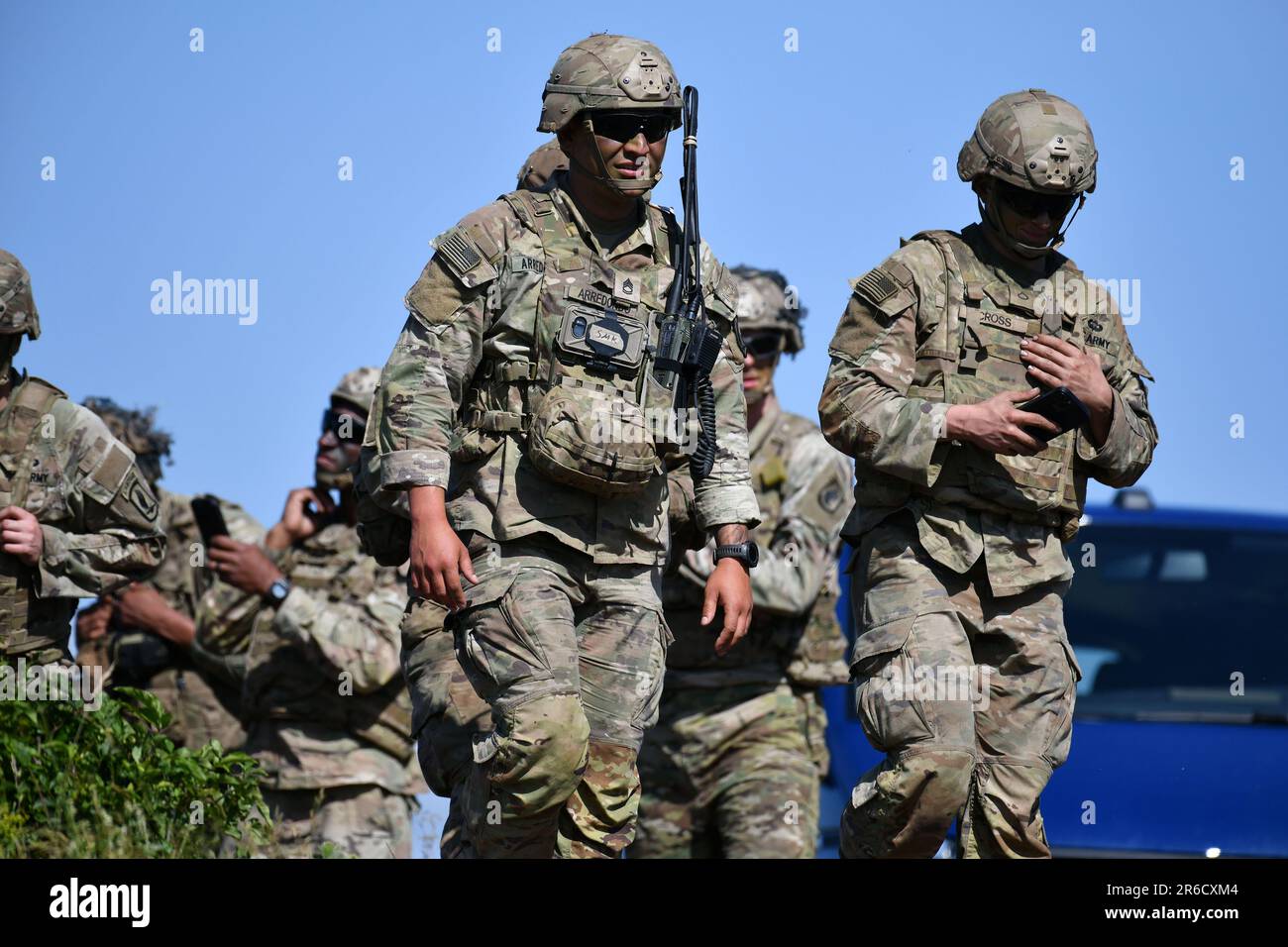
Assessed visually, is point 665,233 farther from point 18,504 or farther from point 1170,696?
point 1170,696

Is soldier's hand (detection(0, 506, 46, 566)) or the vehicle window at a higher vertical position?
soldier's hand (detection(0, 506, 46, 566))

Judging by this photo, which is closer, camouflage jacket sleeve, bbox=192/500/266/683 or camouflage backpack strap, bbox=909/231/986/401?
camouflage backpack strap, bbox=909/231/986/401

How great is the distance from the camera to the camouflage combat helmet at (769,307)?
10.8 meters

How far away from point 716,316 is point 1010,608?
4.39 ft

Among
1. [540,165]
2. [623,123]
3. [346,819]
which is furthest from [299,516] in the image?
[623,123]

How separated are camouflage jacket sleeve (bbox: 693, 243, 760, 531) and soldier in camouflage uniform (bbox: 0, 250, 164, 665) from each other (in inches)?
104

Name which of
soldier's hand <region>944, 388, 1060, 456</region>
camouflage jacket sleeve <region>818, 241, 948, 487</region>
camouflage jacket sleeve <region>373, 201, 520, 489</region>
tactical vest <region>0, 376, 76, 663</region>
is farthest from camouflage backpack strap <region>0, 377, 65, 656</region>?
soldier's hand <region>944, 388, 1060, 456</region>

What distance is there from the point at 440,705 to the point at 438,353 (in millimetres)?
1357

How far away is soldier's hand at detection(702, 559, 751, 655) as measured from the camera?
7156mm

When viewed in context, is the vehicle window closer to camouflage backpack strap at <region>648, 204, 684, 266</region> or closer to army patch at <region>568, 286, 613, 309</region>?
camouflage backpack strap at <region>648, 204, 684, 266</region>

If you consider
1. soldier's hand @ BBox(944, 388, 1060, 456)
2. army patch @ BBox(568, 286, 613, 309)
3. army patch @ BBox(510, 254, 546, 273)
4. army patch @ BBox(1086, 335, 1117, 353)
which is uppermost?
army patch @ BBox(510, 254, 546, 273)

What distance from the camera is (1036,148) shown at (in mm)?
7359

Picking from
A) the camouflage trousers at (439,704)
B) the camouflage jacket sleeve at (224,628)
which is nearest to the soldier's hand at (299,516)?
the camouflage jacket sleeve at (224,628)
